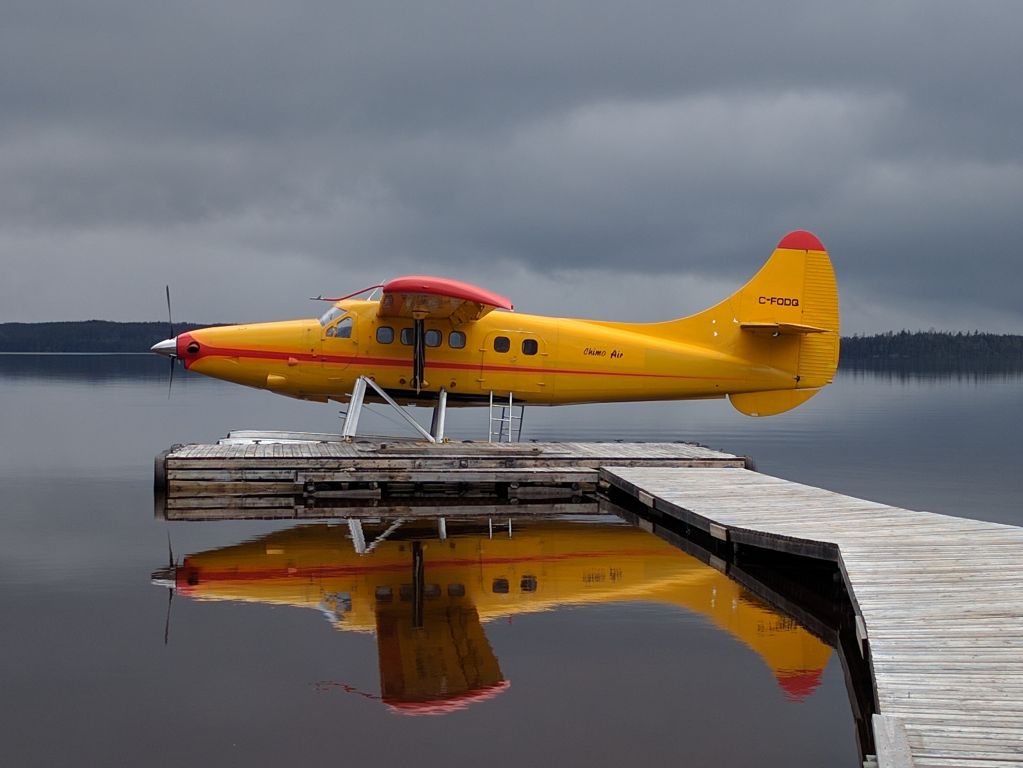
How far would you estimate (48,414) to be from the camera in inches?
1533

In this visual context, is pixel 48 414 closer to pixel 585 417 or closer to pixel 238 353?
pixel 585 417

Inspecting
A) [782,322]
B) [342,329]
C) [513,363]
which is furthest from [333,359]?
[782,322]

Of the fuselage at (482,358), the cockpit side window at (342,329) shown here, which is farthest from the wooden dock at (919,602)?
the cockpit side window at (342,329)

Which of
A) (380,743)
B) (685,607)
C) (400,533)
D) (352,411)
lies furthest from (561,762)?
(352,411)

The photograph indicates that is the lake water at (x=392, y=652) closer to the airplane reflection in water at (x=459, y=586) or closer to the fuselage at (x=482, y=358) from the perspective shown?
the airplane reflection in water at (x=459, y=586)

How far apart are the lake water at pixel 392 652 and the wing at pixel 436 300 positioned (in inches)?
122

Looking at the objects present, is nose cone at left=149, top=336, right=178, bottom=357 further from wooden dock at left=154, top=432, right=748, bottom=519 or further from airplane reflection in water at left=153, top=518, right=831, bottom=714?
airplane reflection in water at left=153, top=518, right=831, bottom=714

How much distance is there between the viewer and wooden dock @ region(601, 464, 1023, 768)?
4.87 metres

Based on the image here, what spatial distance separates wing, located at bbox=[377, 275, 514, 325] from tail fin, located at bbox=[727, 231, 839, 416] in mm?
4252

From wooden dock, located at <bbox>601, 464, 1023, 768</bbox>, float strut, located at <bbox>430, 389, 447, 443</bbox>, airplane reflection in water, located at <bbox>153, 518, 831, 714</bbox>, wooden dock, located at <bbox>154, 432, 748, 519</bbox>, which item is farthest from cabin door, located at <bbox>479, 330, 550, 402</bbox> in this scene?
wooden dock, located at <bbox>601, 464, 1023, 768</bbox>

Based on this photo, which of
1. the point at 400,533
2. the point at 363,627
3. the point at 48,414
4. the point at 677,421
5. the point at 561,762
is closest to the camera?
the point at 561,762

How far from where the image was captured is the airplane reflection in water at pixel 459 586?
7457 mm

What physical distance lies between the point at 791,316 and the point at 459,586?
9.02 m

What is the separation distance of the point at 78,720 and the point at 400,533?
640 centimetres
